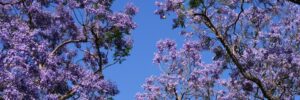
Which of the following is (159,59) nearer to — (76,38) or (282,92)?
(76,38)

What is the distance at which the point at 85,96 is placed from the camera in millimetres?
15039

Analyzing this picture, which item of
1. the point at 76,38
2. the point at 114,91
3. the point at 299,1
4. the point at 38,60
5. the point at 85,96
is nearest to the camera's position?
the point at 299,1

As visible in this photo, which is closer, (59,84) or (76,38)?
(59,84)

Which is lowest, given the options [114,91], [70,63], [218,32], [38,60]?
[38,60]

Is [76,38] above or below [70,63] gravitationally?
above

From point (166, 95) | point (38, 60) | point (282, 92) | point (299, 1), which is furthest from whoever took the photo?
point (166, 95)

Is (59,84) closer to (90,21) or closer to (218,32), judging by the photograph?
(90,21)

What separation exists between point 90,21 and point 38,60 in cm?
777

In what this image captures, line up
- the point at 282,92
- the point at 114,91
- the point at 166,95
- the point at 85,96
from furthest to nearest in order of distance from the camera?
the point at 166,95 → the point at 282,92 → the point at 114,91 → the point at 85,96

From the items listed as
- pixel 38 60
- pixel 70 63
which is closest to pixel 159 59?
pixel 70 63

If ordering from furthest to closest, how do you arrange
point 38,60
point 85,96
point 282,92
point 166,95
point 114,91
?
point 166,95 < point 282,92 < point 114,91 < point 85,96 < point 38,60

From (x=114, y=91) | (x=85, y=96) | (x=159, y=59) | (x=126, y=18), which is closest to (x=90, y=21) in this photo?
(x=126, y=18)

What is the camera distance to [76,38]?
22438 mm

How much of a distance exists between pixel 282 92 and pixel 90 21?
6.95 metres
